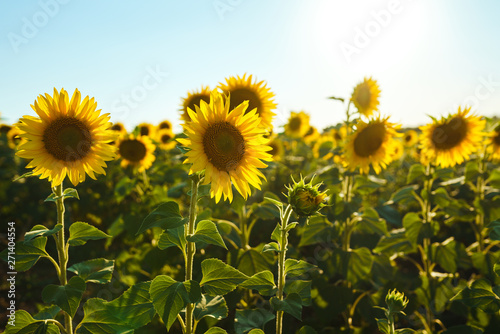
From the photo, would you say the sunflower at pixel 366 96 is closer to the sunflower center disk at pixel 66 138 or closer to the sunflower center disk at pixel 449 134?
the sunflower center disk at pixel 449 134

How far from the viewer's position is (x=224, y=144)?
1944mm

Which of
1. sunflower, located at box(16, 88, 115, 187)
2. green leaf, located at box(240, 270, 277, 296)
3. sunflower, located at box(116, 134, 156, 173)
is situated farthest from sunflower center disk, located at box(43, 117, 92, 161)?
sunflower, located at box(116, 134, 156, 173)

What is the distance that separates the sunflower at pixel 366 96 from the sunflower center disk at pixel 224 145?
203 centimetres

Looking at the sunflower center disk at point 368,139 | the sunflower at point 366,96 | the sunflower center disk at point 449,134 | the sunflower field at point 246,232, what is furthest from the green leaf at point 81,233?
the sunflower center disk at point 449,134

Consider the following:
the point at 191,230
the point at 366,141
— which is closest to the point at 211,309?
the point at 191,230

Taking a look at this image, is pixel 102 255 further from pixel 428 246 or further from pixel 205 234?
pixel 428 246

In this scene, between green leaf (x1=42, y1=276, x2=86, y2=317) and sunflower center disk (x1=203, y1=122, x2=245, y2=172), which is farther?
sunflower center disk (x1=203, y1=122, x2=245, y2=172)

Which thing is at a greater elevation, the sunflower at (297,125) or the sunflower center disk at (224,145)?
the sunflower at (297,125)

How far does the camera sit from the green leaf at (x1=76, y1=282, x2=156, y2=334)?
1.80 metres

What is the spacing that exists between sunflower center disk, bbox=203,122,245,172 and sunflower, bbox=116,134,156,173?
2.71m

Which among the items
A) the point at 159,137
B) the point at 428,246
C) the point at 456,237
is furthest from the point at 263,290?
the point at 159,137

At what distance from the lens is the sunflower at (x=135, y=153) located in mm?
4426

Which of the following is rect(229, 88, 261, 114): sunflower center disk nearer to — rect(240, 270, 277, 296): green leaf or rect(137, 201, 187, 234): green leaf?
rect(137, 201, 187, 234): green leaf

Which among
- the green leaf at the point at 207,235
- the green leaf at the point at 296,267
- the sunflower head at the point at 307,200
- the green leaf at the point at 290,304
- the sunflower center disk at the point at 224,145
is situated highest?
the sunflower center disk at the point at 224,145
